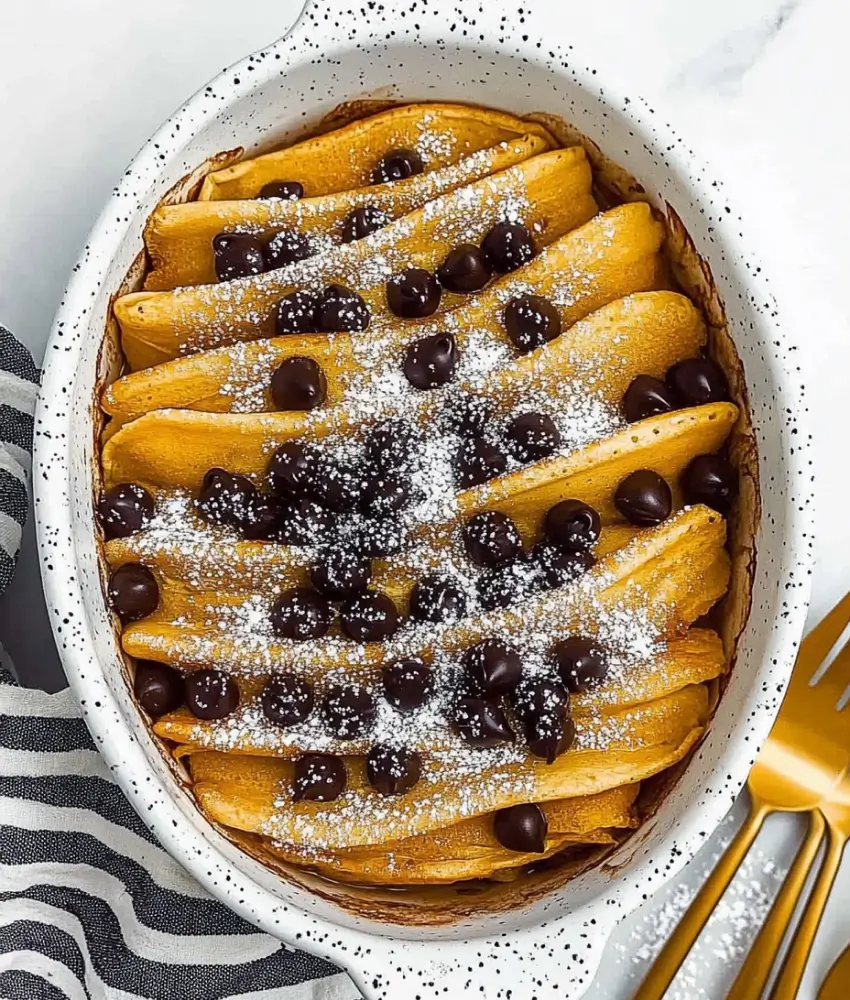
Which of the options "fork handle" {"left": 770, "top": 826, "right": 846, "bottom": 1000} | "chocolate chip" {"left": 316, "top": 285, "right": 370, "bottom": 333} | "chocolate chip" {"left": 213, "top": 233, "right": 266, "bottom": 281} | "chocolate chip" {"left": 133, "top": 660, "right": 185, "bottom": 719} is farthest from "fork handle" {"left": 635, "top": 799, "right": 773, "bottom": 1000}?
"chocolate chip" {"left": 213, "top": 233, "right": 266, "bottom": 281}

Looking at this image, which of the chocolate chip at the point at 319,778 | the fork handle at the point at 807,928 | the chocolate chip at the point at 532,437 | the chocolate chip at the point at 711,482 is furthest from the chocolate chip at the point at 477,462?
the fork handle at the point at 807,928

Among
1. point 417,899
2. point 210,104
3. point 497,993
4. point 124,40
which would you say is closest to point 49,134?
point 124,40

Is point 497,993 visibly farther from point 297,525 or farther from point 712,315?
point 712,315

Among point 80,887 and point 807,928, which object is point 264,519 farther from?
point 807,928

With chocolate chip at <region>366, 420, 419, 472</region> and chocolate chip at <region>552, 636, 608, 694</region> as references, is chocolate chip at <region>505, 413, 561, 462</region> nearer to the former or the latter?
chocolate chip at <region>366, 420, 419, 472</region>

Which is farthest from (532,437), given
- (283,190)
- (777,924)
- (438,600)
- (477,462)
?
(777,924)
